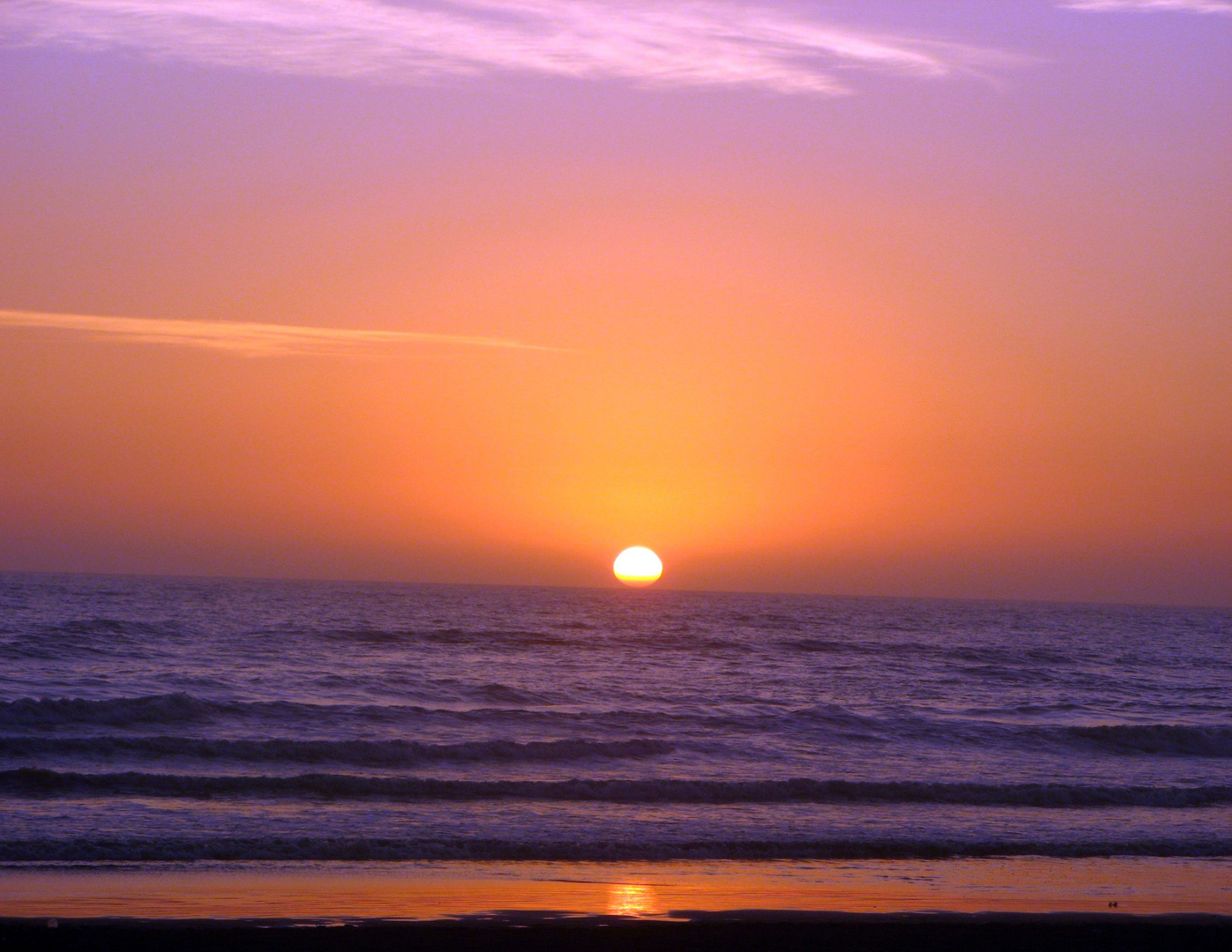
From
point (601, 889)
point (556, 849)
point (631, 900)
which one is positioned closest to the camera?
point (631, 900)

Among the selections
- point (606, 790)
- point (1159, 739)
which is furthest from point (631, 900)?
point (1159, 739)

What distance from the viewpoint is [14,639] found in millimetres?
36812

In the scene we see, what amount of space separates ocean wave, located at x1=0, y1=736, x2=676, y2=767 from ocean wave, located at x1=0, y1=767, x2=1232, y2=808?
1.75 meters

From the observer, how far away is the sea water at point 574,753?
49.0 feet

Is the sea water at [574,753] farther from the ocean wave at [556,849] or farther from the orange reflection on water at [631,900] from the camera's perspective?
the orange reflection on water at [631,900]

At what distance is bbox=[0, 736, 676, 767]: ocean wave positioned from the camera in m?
20.1

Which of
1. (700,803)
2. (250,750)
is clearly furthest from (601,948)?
(250,750)

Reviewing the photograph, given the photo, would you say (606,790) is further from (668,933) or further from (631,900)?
(668,933)

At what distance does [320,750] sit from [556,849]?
25.3 feet

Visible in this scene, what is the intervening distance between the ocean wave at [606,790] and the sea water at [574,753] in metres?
0.05

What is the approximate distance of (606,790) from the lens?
1788cm

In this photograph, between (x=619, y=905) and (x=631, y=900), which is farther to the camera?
(x=631, y=900)

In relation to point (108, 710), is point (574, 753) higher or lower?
lower

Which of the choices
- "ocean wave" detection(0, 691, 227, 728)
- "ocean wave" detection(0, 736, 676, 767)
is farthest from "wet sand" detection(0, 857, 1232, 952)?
"ocean wave" detection(0, 691, 227, 728)
